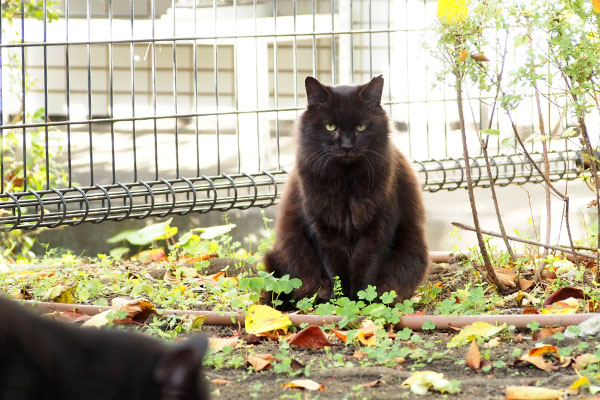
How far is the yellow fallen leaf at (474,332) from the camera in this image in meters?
2.59

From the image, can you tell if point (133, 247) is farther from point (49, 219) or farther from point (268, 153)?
point (49, 219)

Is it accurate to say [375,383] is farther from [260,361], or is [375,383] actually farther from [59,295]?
[59,295]

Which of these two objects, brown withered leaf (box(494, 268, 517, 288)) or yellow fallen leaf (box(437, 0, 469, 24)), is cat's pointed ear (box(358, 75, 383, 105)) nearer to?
yellow fallen leaf (box(437, 0, 469, 24))

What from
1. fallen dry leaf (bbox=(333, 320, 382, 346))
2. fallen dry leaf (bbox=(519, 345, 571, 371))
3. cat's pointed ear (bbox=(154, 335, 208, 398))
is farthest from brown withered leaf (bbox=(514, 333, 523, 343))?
cat's pointed ear (bbox=(154, 335, 208, 398))

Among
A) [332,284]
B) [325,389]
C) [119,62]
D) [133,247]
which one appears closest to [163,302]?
[332,284]

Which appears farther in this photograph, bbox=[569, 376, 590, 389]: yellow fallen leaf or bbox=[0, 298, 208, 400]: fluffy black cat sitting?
bbox=[569, 376, 590, 389]: yellow fallen leaf

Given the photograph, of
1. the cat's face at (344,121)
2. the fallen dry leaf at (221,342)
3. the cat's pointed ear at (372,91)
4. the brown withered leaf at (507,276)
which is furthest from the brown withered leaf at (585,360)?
the cat's pointed ear at (372,91)

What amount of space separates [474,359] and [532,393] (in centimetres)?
35

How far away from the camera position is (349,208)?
3396 mm

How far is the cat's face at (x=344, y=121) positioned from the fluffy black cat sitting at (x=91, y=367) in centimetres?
197

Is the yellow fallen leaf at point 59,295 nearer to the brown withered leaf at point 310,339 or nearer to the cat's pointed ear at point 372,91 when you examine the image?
the brown withered leaf at point 310,339

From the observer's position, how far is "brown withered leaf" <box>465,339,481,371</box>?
7.70 ft

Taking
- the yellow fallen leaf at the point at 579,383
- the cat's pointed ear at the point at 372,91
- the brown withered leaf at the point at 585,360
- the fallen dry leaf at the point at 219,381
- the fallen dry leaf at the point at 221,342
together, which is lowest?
the fallen dry leaf at the point at 219,381

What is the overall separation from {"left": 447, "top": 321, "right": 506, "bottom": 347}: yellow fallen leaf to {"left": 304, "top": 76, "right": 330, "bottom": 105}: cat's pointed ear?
1.30 m
